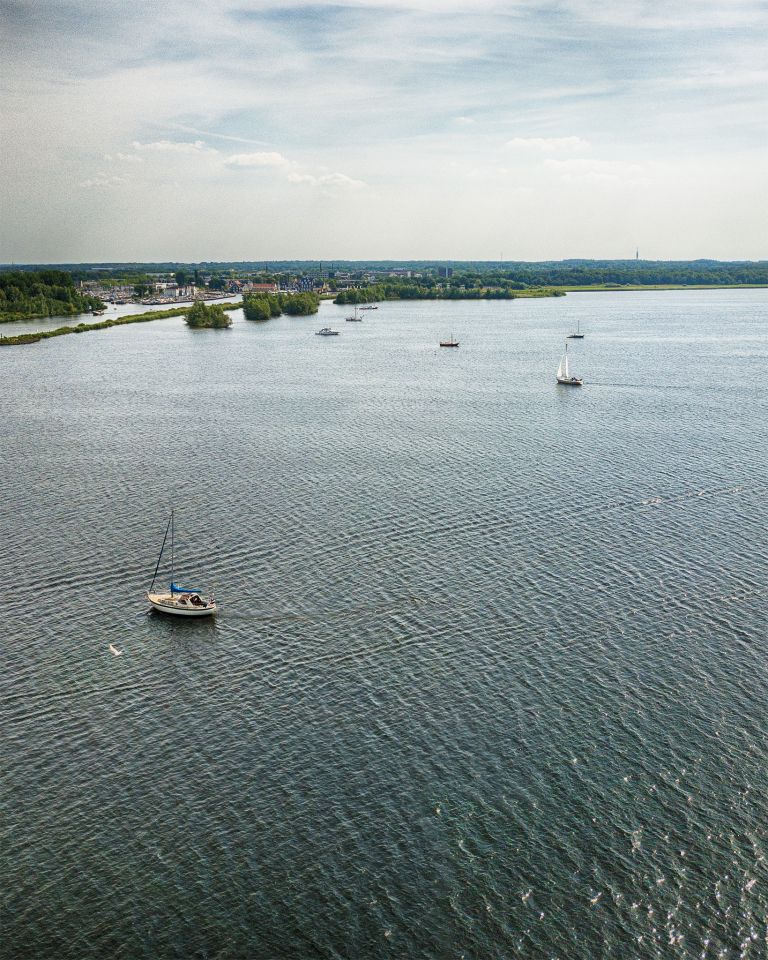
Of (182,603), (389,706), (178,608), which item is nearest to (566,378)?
(182,603)

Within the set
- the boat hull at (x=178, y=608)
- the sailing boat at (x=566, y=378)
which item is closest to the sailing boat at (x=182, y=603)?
the boat hull at (x=178, y=608)

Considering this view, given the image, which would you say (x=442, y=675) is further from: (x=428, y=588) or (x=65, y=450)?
(x=65, y=450)

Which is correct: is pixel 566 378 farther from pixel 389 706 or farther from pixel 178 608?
pixel 389 706

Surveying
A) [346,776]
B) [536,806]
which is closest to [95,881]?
[346,776]

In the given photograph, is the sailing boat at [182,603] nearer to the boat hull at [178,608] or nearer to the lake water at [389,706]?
the boat hull at [178,608]

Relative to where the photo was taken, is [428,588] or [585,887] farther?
[428,588]

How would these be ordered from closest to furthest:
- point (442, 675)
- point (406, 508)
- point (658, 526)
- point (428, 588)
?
point (442, 675) → point (428, 588) → point (658, 526) → point (406, 508)

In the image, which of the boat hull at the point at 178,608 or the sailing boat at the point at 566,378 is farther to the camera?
the sailing boat at the point at 566,378

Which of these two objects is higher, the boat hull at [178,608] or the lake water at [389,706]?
the boat hull at [178,608]

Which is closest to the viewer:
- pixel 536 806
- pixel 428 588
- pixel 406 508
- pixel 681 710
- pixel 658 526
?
pixel 536 806
